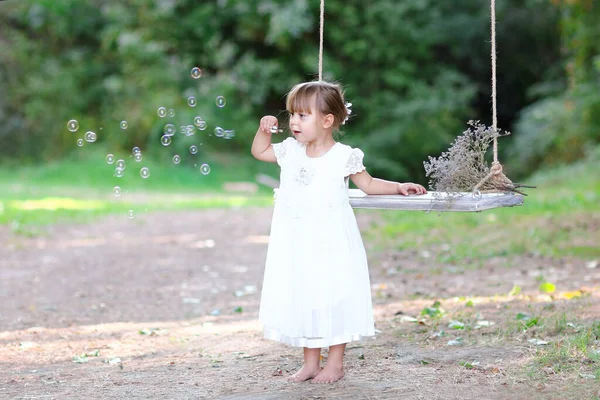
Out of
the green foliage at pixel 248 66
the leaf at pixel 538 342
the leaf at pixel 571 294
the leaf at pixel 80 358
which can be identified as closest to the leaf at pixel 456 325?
the leaf at pixel 538 342

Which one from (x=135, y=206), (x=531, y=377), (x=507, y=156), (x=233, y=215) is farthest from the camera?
(x=507, y=156)

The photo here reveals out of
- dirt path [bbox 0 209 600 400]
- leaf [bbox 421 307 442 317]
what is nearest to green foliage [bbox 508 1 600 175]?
dirt path [bbox 0 209 600 400]

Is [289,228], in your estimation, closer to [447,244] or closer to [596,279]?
[596,279]

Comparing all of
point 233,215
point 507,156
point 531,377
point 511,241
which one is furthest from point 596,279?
point 507,156

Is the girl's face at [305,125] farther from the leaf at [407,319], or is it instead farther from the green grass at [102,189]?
the green grass at [102,189]

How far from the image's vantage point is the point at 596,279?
750 cm

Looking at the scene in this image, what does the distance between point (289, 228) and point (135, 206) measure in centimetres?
1093

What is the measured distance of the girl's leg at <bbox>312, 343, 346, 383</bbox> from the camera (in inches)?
174

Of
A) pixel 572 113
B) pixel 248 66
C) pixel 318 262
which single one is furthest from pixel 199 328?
pixel 248 66

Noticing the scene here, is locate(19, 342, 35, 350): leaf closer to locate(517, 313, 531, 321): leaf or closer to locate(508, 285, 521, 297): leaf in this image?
locate(517, 313, 531, 321): leaf

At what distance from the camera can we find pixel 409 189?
14.8 feet

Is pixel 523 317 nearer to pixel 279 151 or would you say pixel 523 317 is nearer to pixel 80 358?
pixel 279 151

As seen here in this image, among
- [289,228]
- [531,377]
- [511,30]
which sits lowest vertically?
[531,377]

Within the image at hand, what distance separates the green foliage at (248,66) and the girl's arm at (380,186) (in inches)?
681
